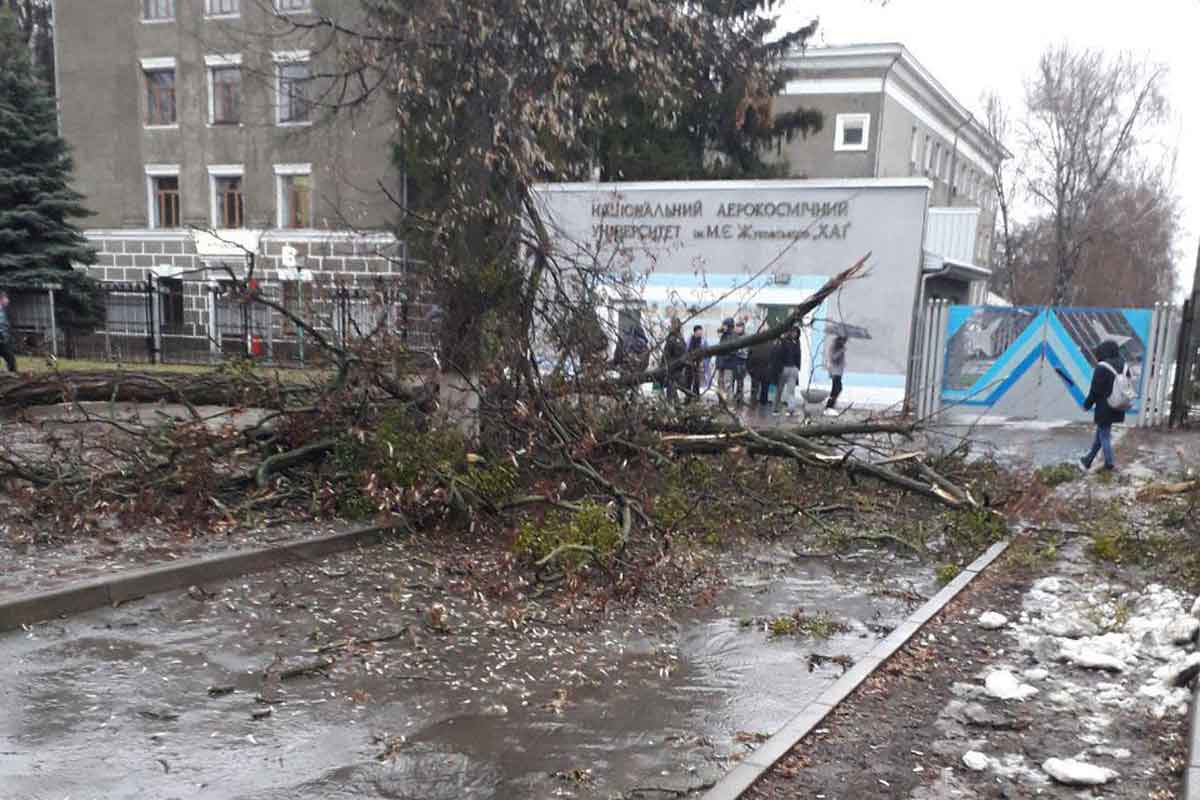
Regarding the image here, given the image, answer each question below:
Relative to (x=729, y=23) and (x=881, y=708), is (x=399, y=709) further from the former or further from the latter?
(x=729, y=23)

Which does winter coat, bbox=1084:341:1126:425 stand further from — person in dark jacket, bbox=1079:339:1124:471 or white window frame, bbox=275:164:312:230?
white window frame, bbox=275:164:312:230

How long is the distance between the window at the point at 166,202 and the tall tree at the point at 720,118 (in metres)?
15.3

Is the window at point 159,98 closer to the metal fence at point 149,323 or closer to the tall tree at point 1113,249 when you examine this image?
the metal fence at point 149,323

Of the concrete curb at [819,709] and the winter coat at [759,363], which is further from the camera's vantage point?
the winter coat at [759,363]

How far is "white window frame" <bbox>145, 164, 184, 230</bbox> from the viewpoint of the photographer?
90.3 ft

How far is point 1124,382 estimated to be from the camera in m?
11.4

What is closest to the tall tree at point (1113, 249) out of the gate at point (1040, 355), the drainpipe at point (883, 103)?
the drainpipe at point (883, 103)

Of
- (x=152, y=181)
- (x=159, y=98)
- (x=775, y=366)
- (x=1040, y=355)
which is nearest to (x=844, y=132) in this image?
(x=1040, y=355)

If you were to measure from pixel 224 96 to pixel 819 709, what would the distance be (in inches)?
1088

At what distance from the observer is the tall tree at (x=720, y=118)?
9.33m

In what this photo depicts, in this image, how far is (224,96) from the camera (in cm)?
2677

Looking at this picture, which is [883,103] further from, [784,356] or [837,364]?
[784,356]

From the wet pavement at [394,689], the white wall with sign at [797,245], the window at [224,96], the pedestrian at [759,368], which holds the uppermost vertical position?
the window at [224,96]

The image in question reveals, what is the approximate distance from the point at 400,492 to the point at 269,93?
21.0 meters
